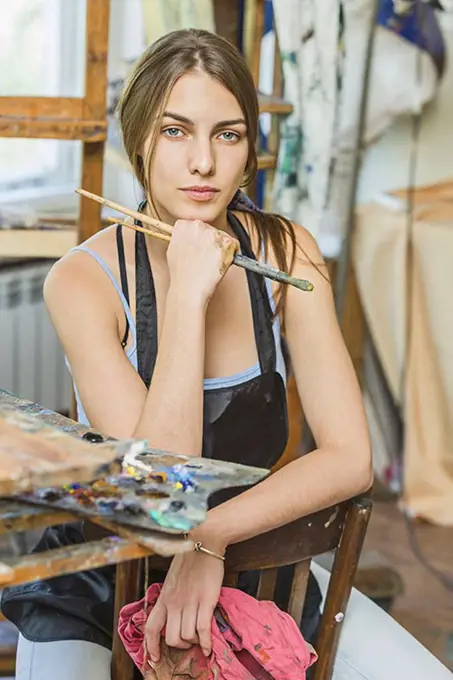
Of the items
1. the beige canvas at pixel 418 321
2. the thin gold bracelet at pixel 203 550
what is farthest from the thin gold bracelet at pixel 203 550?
the beige canvas at pixel 418 321

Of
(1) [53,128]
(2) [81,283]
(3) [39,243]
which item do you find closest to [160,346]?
(2) [81,283]

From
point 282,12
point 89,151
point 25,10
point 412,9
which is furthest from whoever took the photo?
point 25,10

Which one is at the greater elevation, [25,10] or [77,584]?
[25,10]

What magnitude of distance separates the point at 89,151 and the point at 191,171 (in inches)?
30.6

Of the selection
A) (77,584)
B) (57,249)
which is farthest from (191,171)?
(57,249)

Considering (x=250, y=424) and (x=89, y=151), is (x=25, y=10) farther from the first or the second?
(x=250, y=424)

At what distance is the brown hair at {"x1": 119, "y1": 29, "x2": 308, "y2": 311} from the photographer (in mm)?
1421

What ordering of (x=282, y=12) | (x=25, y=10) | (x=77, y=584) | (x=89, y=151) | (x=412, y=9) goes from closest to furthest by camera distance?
(x=77, y=584) → (x=89, y=151) → (x=282, y=12) → (x=412, y=9) → (x=25, y=10)

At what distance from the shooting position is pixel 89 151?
7.00 feet

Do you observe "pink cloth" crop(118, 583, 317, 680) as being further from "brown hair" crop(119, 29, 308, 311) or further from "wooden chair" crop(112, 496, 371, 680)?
"brown hair" crop(119, 29, 308, 311)

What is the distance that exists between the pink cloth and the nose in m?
0.52

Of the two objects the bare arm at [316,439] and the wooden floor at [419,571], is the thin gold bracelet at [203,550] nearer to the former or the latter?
the bare arm at [316,439]

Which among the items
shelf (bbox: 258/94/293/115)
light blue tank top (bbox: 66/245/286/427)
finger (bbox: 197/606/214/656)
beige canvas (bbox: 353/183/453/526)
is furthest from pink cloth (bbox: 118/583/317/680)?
beige canvas (bbox: 353/183/453/526)

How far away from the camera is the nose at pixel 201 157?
1.39 m
